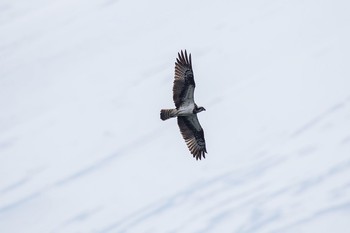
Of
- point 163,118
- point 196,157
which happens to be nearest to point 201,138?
point 196,157

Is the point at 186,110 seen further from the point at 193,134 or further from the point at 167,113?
the point at 193,134

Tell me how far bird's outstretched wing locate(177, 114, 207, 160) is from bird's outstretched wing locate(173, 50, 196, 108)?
2.73m

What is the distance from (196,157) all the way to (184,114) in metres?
4.43

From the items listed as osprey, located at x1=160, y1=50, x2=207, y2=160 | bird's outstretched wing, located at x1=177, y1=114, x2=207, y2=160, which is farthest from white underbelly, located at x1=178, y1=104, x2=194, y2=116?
bird's outstretched wing, located at x1=177, y1=114, x2=207, y2=160

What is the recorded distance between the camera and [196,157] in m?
59.8

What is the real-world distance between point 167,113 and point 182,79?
7.69 ft

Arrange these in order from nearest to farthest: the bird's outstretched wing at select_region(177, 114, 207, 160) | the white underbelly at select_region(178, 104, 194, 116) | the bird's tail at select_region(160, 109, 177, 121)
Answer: the bird's tail at select_region(160, 109, 177, 121), the white underbelly at select_region(178, 104, 194, 116), the bird's outstretched wing at select_region(177, 114, 207, 160)

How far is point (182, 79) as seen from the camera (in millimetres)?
55344

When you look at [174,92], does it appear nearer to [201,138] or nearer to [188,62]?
[188,62]

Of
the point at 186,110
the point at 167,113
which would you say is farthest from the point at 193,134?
the point at 167,113

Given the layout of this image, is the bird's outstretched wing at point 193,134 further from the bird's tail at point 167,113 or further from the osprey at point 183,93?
the bird's tail at point 167,113

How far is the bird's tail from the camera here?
55.2m

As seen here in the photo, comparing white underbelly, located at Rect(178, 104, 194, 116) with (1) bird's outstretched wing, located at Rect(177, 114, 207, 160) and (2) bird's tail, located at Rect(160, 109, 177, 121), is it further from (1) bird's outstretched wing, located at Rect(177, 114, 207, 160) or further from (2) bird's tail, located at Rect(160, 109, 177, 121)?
(1) bird's outstretched wing, located at Rect(177, 114, 207, 160)

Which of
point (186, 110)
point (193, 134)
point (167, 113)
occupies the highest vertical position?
point (193, 134)
